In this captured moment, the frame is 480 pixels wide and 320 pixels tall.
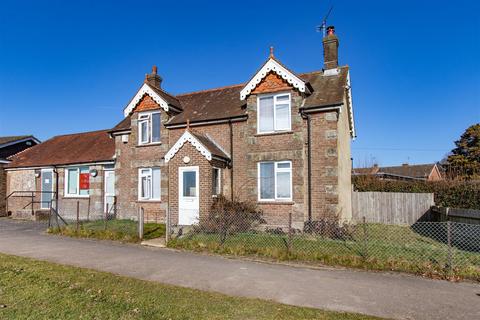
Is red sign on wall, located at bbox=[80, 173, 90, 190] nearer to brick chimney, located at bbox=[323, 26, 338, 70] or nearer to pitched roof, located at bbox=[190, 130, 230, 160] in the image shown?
pitched roof, located at bbox=[190, 130, 230, 160]

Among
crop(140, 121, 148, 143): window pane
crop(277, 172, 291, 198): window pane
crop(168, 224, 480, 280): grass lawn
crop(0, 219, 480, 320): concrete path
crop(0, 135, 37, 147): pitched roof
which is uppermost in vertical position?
crop(0, 135, 37, 147): pitched roof

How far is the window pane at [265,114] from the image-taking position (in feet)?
49.9

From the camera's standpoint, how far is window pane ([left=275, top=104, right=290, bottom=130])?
14828 mm

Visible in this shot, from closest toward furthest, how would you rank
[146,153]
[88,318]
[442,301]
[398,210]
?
[88,318] → [442,301] → [146,153] → [398,210]

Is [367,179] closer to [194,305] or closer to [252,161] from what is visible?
[252,161]

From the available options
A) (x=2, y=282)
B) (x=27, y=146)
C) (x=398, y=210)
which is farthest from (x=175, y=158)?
(x=27, y=146)

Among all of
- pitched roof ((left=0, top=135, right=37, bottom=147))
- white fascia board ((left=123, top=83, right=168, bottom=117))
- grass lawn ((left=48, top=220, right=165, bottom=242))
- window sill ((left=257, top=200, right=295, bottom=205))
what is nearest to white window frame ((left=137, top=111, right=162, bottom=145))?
white fascia board ((left=123, top=83, right=168, bottom=117))

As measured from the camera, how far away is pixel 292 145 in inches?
571

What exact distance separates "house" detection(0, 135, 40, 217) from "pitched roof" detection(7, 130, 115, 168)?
607mm

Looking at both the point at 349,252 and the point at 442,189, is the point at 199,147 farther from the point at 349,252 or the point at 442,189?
the point at 442,189

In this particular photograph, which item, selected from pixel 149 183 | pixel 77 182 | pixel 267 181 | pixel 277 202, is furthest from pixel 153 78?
pixel 277 202

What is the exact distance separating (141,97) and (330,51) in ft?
34.0

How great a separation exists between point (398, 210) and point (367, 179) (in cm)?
467

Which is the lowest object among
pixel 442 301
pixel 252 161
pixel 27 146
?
pixel 442 301
